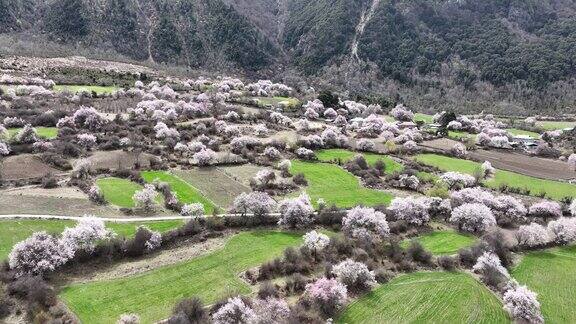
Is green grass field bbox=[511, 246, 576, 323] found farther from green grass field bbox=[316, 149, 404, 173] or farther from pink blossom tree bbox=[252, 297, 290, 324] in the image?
green grass field bbox=[316, 149, 404, 173]

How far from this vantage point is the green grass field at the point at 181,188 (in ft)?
194

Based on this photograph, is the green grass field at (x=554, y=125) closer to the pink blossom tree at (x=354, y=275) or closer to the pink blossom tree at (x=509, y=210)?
the pink blossom tree at (x=509, y=210)

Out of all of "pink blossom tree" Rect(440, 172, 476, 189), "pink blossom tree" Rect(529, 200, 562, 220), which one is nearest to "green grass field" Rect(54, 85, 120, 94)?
"pink blossom tree" Rect(440, 172, 476, 189)

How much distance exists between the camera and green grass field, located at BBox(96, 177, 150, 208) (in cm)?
5609

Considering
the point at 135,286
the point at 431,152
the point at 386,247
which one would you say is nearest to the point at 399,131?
the point at 431,152

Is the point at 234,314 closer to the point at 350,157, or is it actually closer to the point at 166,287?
the point at 166,287

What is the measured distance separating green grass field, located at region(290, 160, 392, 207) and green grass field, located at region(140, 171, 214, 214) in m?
14.0

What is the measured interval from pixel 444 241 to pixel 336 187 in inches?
787

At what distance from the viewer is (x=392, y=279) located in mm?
44375

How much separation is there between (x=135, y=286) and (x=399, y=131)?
8237 centimetres

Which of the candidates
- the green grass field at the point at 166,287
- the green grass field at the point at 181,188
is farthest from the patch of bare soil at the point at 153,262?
the green grass field at the point at 181,188

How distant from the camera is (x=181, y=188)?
6328 centimetres

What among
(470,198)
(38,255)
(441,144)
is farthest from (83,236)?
(441,144)

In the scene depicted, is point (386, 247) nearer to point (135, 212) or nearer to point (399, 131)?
point (135, 212)
